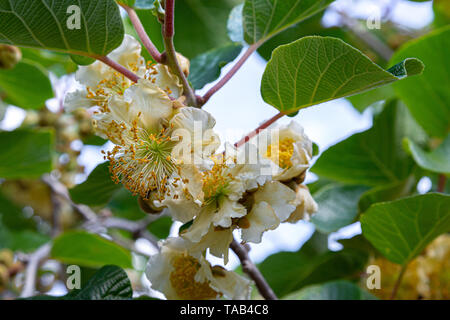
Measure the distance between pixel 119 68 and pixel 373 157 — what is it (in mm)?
955

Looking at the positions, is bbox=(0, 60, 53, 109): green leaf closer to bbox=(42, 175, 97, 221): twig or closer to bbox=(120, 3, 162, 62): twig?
bbox=(42, 175, 97, 221): twig

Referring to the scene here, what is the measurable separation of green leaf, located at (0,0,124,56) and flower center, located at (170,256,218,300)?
18.7 inches

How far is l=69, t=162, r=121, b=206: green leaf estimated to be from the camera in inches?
44.5

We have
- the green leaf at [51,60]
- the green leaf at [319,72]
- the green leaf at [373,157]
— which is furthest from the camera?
the green leaf at [51,60]

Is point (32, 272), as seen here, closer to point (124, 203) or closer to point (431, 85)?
point (124, 203)

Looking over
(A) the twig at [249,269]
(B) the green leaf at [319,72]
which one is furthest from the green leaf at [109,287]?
(B) the green leaf at [319,72]

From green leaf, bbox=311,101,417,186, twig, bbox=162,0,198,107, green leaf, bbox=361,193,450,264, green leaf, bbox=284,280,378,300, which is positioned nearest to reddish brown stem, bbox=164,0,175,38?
twig, bbox=162,0,198,107

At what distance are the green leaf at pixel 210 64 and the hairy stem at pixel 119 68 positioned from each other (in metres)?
0.19

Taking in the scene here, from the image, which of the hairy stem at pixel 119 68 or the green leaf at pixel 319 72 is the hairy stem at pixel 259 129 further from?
the hairy stem at pixel 119 68

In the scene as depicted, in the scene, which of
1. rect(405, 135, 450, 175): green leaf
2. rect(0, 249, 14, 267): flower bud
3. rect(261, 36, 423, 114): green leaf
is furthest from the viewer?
rect(0, 249, 14, 267): flower bud

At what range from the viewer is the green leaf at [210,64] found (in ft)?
3.85

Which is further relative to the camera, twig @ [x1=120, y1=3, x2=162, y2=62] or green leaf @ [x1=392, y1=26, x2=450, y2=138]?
green leaf @ [x1=392, y1=26, x2=450, y2=138]

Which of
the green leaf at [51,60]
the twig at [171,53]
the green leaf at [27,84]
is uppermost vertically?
the green leaf at [51,60]

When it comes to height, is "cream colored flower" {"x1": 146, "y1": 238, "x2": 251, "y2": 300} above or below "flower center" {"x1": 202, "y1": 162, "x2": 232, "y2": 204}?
below
